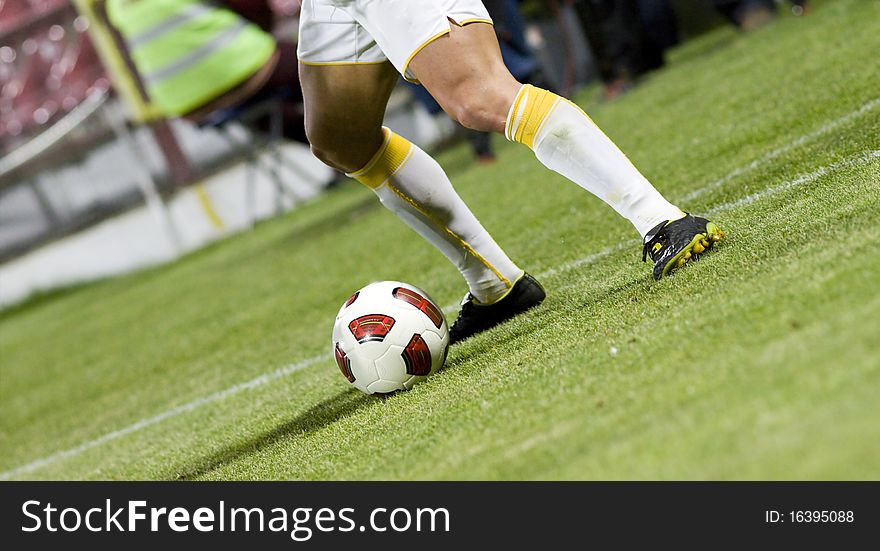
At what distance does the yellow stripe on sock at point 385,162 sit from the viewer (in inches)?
142

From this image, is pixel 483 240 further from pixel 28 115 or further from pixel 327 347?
pixel 28 115

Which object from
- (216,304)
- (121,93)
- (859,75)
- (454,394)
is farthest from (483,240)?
(121,93)

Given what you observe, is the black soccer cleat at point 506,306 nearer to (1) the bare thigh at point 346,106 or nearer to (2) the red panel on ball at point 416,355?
(2) the red panel on ball at point 416,355

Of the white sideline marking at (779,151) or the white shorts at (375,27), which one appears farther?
the white sideline marking at (779,151)

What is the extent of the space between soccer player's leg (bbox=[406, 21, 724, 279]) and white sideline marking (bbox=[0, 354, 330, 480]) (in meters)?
1.62

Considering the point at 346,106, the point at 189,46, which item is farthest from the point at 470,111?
the point at 189,46

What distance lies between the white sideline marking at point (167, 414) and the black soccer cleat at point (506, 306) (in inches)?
34.6

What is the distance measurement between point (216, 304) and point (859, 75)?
3945 mm

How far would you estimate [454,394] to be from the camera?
2.95 m

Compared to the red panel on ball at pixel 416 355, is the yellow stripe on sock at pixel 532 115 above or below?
above

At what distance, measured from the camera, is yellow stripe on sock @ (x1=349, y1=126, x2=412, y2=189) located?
11.8ft

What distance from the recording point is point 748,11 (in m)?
9.13

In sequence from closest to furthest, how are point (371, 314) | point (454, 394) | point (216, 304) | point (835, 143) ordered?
point (454, 394), point (371, 314), point (835, 143), point (216, 304)

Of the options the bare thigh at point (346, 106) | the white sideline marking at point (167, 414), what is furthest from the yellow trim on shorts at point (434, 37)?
the white sideline marking at point (167, 414)
